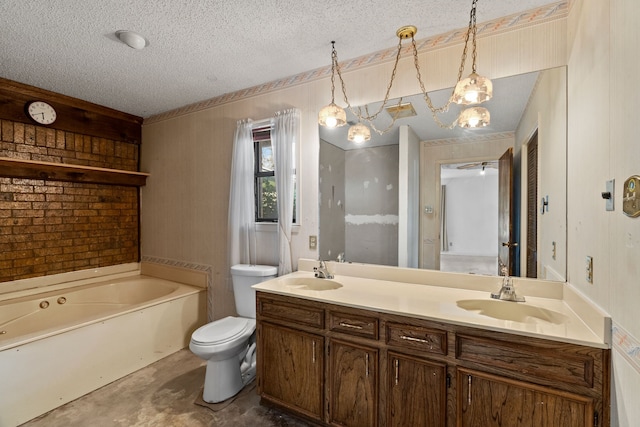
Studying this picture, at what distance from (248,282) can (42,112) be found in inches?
101

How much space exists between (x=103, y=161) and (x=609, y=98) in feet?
13.6

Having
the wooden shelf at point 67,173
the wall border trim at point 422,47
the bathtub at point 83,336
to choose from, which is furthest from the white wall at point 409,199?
the wooden shelf at point 67,173

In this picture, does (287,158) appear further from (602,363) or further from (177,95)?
(602,363)

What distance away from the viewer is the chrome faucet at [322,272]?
84.4 inches

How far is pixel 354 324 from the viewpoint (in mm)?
1592

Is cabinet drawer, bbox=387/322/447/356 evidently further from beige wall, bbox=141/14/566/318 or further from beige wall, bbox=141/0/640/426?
beige wall, bbox=141/14/566/318

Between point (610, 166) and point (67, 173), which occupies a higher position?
point (67, 173)

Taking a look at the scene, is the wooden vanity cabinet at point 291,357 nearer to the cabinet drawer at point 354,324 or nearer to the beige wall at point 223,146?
the cabinet drawer at point 354,324

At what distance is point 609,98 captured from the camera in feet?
3.51

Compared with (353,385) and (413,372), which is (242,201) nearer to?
(353,385)

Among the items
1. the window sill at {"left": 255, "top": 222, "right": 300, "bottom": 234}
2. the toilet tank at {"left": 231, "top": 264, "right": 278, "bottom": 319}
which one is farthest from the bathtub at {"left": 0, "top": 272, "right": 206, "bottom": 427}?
the window sill at {"left": 255, "top": 222, "right": 300, "bottom": 234}

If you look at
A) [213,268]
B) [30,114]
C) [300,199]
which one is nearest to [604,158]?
[300,199]

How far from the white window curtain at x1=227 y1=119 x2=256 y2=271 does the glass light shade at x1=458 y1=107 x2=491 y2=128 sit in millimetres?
1723

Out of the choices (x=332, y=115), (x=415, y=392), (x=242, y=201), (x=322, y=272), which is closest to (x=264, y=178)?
(x=242, y=201)
